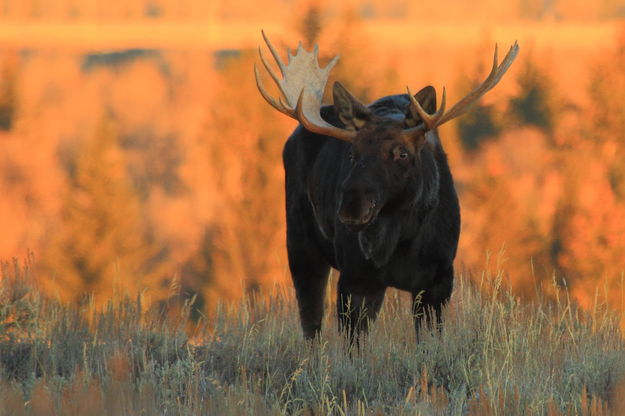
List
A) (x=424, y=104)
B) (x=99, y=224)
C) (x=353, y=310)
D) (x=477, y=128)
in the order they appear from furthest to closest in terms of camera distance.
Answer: (x=477, y=128) → (x=99, y=224) → (x=353, y=310) → (x=424, y=104)

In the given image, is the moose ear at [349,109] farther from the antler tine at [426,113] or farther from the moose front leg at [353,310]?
the moose front leg at [353,310]

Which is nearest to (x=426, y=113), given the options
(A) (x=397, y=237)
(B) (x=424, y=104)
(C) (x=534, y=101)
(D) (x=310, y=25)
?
(B) (x=424, y=104)

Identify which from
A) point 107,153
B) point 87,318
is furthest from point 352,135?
point 107,153

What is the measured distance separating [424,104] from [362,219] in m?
0.99

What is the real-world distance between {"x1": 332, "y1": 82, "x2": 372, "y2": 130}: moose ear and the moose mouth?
74cm

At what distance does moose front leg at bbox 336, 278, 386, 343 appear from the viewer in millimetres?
7301

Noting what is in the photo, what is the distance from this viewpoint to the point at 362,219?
654cm

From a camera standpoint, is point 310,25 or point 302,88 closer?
point 302,88

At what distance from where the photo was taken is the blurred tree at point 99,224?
45.6m

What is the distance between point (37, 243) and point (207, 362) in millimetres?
44950

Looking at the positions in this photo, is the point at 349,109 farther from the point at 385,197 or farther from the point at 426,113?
the point at 385,197

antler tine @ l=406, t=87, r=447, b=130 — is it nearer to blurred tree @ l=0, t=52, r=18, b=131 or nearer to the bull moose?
the bull moose

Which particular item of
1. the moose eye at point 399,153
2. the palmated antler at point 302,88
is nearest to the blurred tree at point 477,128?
the palmated antler at point 302,88

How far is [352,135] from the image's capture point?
23.7ft
